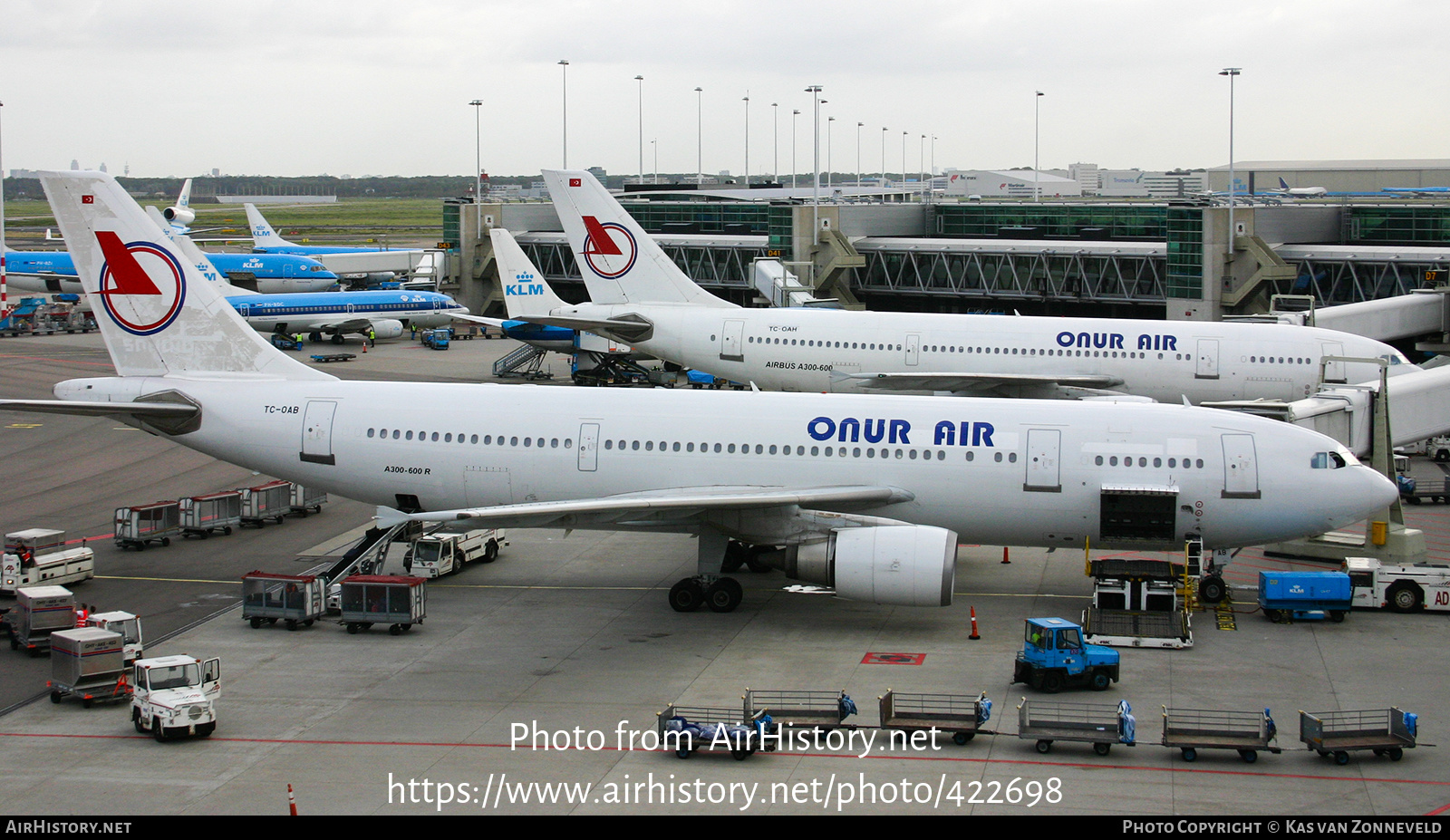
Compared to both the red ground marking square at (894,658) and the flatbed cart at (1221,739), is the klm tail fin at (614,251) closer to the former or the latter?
the red ground marking square at (894,658)

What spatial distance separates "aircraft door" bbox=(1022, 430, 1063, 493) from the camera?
27.8m

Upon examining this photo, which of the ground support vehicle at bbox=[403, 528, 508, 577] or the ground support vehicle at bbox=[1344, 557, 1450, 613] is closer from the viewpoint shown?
the ground support vehicle at bbox=[1344, 557, 1450, 613]

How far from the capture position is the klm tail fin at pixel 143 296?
30250mm

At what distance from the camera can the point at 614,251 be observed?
51.1 meters

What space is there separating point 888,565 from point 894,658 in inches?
71.7

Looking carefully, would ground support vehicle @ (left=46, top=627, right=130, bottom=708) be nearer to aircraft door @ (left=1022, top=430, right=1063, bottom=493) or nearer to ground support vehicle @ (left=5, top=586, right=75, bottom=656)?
ground support vehicle @ (left=5, top=586, right=75, bottom=656)

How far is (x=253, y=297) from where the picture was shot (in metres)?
80.8

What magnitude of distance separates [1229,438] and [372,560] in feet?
62.1

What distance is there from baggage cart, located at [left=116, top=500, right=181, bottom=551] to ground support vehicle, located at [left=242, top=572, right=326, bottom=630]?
8.22 meters

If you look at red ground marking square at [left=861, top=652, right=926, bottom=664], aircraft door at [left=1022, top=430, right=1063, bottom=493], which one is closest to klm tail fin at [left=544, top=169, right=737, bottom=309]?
aircraft door at [left=1022, top=430, right=1063, bottom=493]

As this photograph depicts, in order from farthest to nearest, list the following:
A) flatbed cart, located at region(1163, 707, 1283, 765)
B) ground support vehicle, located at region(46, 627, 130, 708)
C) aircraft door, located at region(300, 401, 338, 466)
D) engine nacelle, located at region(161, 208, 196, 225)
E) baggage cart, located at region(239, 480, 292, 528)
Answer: engine nacelle, located at region(161, 208, 196, 225), baggage cart, located at region(239, 480, 292, 528), aircraft door, located at region(300, 401, 338, 466), ground support vehicle, located at region(46, 627, 130, 708), flatbed cart, located at region(1163, 707, 1283, 765)

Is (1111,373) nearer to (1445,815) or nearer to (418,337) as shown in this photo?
(1445,815)
